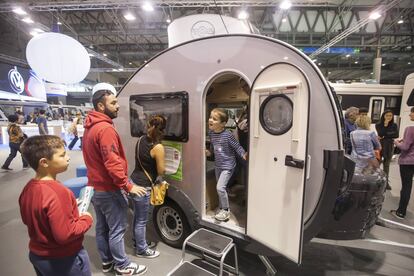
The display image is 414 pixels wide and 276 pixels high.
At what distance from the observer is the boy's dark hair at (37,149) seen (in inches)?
50.7

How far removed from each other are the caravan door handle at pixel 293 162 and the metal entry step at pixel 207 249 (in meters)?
1.01

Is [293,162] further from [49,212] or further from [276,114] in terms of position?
[49,212]

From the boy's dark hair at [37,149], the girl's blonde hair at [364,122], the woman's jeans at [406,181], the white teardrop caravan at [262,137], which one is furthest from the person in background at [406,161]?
the boy's dark hair at [37,149]

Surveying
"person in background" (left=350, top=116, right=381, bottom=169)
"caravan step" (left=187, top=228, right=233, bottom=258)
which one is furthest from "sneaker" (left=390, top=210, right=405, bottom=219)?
"caravan step" (left=187, top=228, right=233, bottom=258)

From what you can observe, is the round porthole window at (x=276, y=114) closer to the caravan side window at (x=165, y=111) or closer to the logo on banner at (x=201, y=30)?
the caravan side window at (x=165, y=111)

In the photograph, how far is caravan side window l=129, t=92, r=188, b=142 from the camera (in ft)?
8.34

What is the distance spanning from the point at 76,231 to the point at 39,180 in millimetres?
362

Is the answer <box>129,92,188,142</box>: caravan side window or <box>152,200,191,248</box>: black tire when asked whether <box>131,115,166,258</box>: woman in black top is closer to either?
<box>129,92,188,142</box>: caravan side window

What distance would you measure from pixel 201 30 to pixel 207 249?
251 cm

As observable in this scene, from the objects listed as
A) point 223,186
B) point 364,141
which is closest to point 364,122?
point 364,141

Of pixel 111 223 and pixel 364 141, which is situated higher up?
pixel 364 141

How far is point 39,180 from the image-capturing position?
1.29 m

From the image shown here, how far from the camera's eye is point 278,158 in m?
1.89

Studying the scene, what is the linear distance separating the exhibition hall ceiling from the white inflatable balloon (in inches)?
145
